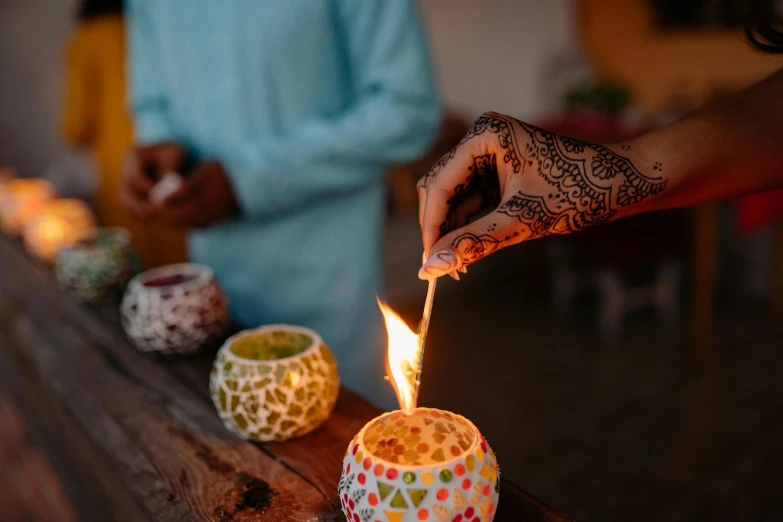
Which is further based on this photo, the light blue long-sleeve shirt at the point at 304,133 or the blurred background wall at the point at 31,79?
the blurred background wall at the point at 31,79

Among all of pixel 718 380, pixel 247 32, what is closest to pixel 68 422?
pixel 247 32

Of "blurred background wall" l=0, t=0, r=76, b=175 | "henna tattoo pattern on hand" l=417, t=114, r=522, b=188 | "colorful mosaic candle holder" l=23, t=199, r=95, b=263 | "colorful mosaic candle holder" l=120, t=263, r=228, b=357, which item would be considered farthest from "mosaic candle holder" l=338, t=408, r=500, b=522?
"blurred background wall" l=0, t=0, r=76, b=175

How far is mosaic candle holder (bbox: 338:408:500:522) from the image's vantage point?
538 millimetres

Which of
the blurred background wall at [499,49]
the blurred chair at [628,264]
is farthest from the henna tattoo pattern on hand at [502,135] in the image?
the blurred background wall at [499,49]

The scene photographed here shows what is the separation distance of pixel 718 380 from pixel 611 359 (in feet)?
1.41

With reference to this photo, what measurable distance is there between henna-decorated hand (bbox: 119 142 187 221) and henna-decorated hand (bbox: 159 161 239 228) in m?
0.08

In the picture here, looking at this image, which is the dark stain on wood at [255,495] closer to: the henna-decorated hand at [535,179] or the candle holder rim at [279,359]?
the candle holder rim at [279,359]

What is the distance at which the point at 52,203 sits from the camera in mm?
1935

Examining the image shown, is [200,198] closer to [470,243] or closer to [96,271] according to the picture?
[96,271]

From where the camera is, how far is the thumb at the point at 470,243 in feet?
1.86

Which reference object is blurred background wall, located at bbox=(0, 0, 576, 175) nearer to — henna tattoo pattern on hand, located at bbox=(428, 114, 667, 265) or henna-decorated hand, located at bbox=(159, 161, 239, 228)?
henna-decorated hand, located at bbox=(159, 161, 239, 228)

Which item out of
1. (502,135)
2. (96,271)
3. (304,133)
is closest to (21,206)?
(96,271)

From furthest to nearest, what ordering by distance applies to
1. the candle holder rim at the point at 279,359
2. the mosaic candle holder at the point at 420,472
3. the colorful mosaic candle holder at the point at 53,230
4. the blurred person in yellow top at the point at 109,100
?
the blurred person in yellow top at the point at 109,100 < the colorful mosaic candle holder at the point at 53,230 < the candle holder rim at the point at 279,359 < the mosaic candle holder at the point at 420,472

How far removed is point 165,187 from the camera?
3.77 ft
